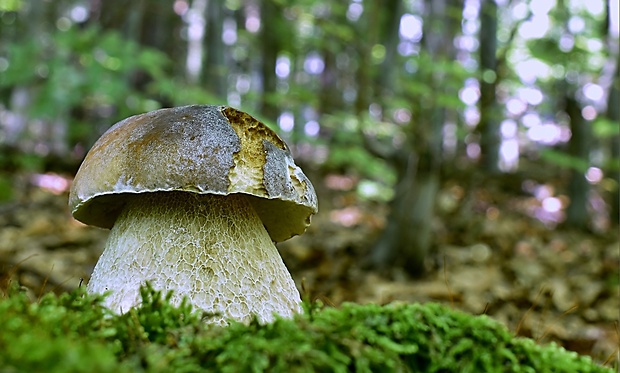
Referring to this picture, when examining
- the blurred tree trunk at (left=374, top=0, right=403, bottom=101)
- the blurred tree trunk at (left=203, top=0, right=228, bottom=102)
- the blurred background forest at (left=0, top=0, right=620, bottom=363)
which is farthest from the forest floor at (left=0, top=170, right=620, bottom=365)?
the blurred tree trunk at (left=203, top=0, right=228, bottom=102)

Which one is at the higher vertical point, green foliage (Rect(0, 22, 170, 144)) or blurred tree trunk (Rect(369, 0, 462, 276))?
green foliage (Rect(0, 22, 170, 144))

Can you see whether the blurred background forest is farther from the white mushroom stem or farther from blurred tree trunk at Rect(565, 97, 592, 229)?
the white mushroom stem

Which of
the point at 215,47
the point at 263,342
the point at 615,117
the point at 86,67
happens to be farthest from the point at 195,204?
the point at 615,117

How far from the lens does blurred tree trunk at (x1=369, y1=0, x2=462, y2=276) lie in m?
5.02

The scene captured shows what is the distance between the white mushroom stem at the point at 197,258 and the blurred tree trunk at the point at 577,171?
746cm

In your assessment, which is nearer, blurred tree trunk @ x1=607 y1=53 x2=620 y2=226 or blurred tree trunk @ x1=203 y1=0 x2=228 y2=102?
blurred tree trunk @ x1=203 y1=0 x2=228 y2=102

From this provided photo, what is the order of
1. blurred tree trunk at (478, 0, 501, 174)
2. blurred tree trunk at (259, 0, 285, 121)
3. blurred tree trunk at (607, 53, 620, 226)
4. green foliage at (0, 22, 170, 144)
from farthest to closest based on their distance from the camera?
blurred tree trunk at (259, 0, 285, 121) < blurred tree trunk at (607, 53, 620, 226) < blurred tree trunk at (478, 0, 501, 174) < green foliage at (0, 22, 170, 144)

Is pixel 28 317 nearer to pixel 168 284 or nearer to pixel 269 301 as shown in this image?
pixel 168 284

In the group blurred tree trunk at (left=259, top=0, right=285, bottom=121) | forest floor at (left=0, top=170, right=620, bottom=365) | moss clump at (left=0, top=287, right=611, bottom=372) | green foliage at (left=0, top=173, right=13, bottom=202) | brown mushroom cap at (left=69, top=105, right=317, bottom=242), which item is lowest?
forest floor at (left=0, top=170, right=620, bottom=365)

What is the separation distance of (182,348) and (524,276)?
4.92 metres

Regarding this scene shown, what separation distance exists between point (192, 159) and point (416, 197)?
12.9 ft

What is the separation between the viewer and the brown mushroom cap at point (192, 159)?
1362 mm

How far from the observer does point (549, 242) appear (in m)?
7.17

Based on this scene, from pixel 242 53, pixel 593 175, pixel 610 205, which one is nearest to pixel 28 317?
pixel 610 205
